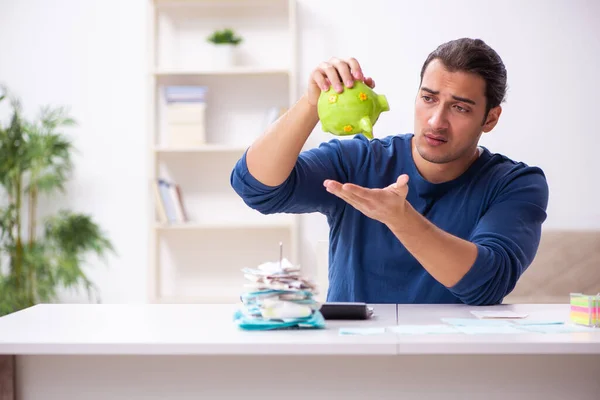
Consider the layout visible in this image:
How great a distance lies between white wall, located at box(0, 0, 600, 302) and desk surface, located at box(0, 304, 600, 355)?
278cm

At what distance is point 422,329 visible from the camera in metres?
1.46

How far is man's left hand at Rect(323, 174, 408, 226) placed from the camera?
1528 mm

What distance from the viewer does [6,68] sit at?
4.46m

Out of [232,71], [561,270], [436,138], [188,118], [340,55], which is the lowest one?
[561,270]

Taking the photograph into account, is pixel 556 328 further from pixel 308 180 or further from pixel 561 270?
pixel 561 270

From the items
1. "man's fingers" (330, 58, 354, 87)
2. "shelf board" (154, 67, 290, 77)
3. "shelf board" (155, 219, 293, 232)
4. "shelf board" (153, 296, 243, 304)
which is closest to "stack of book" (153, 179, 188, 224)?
"shelf board" (155, 219, 293, 232)

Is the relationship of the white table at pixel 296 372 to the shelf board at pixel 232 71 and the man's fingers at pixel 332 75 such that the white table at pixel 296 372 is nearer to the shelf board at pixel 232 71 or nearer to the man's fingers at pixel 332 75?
the man's fingers at pixel 332 75

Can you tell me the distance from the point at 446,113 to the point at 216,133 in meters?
2.56

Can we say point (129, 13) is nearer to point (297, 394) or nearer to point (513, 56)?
point (513, 56)

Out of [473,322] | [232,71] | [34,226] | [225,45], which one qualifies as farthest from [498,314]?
[34,226]

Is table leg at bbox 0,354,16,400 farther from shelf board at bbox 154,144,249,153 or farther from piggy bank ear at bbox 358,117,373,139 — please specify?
shelf board at bbox 154,144,249,153

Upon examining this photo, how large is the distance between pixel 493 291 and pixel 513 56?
2814 millimetres

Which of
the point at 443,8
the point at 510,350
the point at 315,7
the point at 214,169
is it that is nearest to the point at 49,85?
the point at 214,169

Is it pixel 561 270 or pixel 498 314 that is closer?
pixel 498 314
